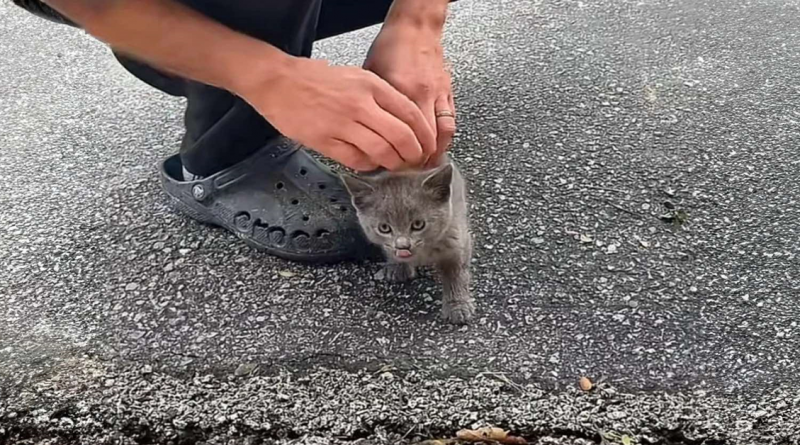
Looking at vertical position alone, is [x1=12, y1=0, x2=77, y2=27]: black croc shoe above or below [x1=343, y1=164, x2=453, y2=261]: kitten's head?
above

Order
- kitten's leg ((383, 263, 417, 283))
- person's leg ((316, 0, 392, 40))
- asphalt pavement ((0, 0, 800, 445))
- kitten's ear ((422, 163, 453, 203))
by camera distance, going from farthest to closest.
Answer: person's leg ((316, 0, 392, 40)), kitten's leg ((383, 263, 417, 283)), kitten's ear ((422, 163, 453, 203)), asphalt pavement ((0, 0, 800, 445))

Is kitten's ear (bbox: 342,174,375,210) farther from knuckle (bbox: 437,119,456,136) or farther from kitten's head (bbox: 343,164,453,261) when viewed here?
knuckle (bbox: 437,119,456,136)

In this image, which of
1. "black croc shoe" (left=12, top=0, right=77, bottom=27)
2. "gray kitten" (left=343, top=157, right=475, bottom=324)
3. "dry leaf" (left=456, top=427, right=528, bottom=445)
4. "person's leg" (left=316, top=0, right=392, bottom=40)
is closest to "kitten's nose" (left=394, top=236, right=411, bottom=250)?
"gray kitten" (left=343, top=157, right=475, bottom=324)

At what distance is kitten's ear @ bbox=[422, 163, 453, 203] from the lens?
1451 mm

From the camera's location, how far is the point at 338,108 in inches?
50.0

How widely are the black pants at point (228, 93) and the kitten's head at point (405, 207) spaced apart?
0.89 feet

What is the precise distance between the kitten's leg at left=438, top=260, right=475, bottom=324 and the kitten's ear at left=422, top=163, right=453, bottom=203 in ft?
0.37

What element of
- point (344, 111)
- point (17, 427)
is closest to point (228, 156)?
point (344, 111)

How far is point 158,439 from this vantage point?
133cm

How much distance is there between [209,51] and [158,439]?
1.88ft

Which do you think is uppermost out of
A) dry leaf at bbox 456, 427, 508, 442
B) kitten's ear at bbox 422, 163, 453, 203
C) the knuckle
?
the knuckle

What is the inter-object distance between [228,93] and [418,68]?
416mm

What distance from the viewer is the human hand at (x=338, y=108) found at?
49.9 inches

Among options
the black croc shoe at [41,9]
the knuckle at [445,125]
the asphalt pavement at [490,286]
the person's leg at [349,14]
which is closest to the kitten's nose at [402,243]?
the asphalt pavement at [490,286]
